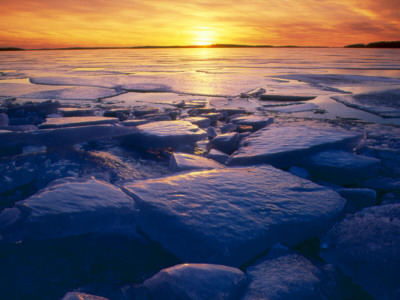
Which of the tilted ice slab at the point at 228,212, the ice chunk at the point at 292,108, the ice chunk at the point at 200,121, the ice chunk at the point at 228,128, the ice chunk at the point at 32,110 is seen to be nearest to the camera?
the tilted ice slab at the point at 228,212

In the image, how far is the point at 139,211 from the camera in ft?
2.93

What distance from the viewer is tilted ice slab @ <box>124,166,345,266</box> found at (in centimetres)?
75

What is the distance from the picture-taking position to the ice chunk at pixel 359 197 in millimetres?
1053

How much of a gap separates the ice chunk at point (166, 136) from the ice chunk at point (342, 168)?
689 mm

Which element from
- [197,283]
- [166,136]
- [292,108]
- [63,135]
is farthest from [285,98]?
[197,283]

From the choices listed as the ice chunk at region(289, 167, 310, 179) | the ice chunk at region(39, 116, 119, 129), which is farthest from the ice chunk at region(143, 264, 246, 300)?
the ice chunk at region(39, 116, 119, 129)

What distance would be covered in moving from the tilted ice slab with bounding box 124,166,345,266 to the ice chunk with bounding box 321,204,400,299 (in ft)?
0.21

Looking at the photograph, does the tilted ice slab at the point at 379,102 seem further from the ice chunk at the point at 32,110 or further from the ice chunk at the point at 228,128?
the ice chunk at the point at 32,110

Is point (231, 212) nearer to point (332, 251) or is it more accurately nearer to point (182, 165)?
point (332, 251)

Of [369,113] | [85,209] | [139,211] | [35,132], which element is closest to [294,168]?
[139,211]

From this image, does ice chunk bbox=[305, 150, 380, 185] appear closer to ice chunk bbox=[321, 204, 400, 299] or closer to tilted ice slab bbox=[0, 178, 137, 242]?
ice chunk bbox=[321, 204, 400, 299]

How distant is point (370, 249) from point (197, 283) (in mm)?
501

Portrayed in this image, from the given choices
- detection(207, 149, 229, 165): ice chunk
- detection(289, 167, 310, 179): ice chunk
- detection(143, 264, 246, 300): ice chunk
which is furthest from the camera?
detection(207, 149, 229, 165): ice chunk

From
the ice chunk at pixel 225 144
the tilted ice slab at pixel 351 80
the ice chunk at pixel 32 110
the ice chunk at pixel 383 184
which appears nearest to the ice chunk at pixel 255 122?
the ice chunk at pixel 225 144
